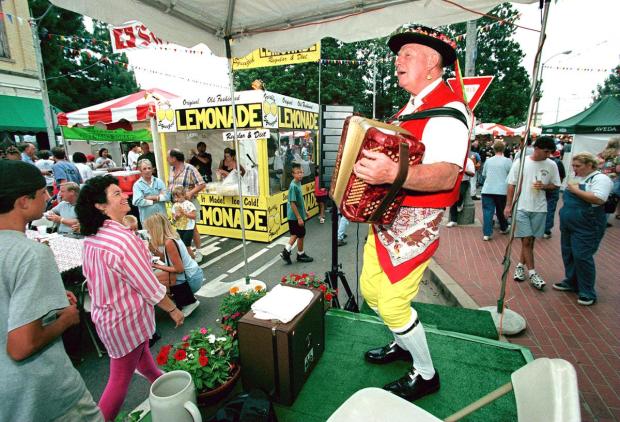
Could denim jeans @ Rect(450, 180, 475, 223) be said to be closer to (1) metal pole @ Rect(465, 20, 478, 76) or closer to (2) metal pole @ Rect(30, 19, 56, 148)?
(1) metal pole @ Rect(465, 20, 478, 76)

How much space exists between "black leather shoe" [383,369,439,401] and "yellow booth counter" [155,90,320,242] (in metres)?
5.02

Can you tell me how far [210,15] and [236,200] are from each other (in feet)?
15.3

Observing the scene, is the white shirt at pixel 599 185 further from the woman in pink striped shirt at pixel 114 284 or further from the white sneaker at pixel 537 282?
the woman in pink striped shirt at pixel 114 284

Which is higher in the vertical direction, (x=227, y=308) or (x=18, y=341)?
(x=18, y=341)

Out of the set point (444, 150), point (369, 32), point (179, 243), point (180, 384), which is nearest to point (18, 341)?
point (180, 384)

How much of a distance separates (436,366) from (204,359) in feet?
5.91

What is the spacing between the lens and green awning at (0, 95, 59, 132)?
550 inches

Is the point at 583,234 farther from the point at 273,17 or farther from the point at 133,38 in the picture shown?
the point at 133,38

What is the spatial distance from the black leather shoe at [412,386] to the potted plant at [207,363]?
1118 millimetres

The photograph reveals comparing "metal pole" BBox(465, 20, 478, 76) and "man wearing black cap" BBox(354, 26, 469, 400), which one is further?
"metal pole" BBox(465, 20, 478, 76)

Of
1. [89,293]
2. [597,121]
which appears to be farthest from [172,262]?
[597,121]

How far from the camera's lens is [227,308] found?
2662 mm

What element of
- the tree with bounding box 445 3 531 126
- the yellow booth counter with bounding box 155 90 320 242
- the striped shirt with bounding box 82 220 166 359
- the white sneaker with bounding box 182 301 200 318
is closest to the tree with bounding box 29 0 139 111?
the yellow booth counter with bounding box 155 90 320 242

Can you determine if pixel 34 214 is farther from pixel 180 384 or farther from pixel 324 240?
pixel 324 240
